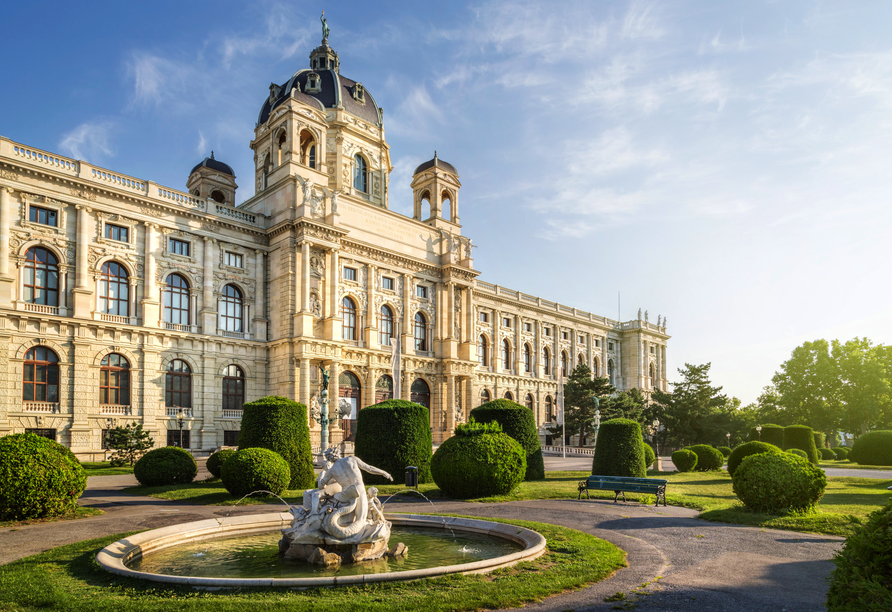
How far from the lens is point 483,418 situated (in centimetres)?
2469

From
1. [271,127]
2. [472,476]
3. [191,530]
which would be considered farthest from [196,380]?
[191,530]

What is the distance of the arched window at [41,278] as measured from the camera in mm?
31609

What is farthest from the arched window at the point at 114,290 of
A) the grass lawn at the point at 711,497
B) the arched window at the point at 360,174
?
the arched window at the point at 360,174

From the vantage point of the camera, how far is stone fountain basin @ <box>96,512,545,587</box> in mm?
8141

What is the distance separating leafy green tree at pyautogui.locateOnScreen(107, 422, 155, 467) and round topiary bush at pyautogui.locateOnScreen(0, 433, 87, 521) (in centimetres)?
1653

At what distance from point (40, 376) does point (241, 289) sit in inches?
506

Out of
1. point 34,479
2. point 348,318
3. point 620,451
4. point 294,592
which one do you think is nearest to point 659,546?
point 294,592

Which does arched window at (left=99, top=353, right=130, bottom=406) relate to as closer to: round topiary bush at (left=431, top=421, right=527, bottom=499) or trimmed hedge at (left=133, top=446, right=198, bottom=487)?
trimmed hedge at (left=133, top=446, right=198, bottom=487)

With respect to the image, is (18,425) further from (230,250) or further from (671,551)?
(671,551)

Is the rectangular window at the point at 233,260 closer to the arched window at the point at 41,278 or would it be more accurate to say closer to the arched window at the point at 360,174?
the arched window at the point at 41,278

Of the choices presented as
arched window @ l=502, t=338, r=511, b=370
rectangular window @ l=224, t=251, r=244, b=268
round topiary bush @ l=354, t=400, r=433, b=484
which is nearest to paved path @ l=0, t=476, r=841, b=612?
round topiary bush @ l=354, t=400, r=433, b=484

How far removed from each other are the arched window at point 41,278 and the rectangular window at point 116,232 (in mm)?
3188

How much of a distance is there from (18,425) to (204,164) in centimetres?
2732

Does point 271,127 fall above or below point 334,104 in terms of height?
below
